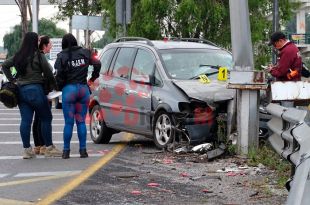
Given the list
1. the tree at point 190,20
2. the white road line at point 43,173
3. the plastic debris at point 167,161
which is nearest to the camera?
the white road line at point 43,173

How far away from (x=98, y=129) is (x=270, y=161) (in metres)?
4.45

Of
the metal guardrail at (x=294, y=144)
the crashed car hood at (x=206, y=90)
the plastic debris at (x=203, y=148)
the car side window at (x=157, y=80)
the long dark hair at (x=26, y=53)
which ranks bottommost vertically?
the plastic debris at (x=203, y=148)

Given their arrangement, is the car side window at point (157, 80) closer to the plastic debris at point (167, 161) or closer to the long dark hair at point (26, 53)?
the plastic debris at point (167, 161)

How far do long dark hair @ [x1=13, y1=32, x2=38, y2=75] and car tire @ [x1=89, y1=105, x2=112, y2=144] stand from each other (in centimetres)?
247

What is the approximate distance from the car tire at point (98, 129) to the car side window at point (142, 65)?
1.23 meters

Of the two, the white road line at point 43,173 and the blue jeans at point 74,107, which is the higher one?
the blue jeans at point 74,107

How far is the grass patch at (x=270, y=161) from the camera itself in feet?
26.2

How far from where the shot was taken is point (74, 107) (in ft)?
33.2

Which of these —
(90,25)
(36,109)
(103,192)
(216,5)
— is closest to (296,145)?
(103,192)

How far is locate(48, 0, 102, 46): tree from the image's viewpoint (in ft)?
123

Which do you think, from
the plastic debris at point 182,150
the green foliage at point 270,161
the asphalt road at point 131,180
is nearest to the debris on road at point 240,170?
the asphalt road at point 131,180

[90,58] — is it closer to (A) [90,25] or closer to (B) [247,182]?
(B) [247,182]

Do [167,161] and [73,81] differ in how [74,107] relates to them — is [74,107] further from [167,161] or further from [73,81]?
[167,161]

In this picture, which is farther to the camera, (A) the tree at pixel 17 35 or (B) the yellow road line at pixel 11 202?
(A) the tree at pixel 17 35
